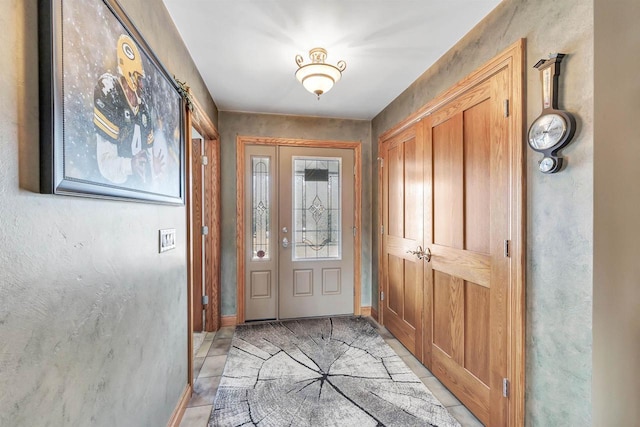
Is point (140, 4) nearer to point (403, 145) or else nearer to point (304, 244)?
point (403, 145)

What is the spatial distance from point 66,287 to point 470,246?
1994mm

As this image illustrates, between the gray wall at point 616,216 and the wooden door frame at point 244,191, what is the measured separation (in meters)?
2.43

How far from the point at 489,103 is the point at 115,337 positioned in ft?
7.15

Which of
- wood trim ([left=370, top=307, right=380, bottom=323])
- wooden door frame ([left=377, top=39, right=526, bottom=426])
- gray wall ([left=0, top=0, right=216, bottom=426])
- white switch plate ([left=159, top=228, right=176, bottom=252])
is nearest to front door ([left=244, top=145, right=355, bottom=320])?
wood trim ([left=370, top=307, right=380, bottom=323])

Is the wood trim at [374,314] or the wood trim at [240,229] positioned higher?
the wood trim at [240,229]

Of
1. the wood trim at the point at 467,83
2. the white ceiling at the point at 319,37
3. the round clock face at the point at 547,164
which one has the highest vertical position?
the white ceiling at the point at 319,37

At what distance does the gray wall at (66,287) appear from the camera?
0.65 metres

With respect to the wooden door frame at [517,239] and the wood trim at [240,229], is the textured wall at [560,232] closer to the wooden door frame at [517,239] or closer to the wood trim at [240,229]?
the wooden door frame at [517,239]

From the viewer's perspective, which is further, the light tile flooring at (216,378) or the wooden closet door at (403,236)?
the wooden closet door at (403,236)

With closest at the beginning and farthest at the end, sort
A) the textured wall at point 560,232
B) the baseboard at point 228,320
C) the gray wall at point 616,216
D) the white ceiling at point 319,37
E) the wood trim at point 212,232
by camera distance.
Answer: the gray wall at point 616,216 < the textured wall at point 560,232 < the white ceiling at point 319,37 < the wood trim at point 212,232 < the baseboard at point 228,320

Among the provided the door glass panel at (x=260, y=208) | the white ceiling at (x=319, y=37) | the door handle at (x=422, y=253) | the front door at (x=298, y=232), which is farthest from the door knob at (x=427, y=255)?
the door glass panel at (x=260, y=208)

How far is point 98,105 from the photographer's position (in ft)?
3.01

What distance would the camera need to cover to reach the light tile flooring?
1.81 meters

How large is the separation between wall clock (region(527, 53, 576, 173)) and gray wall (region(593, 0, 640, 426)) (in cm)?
10
